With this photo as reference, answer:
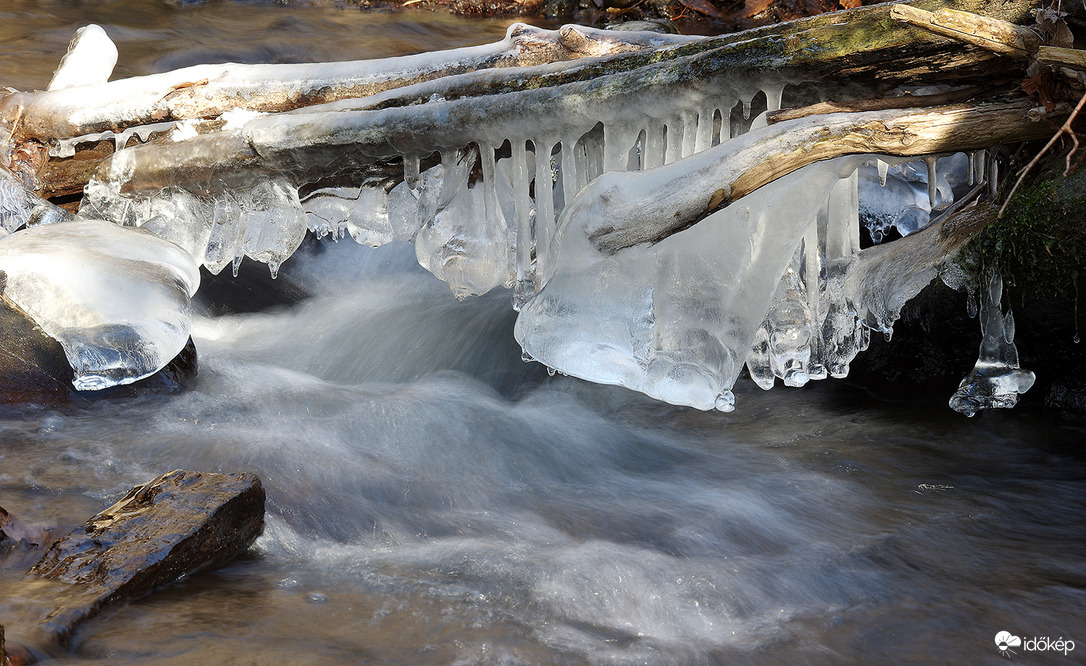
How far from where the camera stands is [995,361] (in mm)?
2893

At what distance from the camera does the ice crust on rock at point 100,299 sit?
3158 mm

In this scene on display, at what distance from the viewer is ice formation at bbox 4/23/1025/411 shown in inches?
105

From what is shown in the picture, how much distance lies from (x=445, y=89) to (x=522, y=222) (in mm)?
645

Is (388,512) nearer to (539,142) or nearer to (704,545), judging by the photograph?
(704,545)

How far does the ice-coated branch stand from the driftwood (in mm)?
167

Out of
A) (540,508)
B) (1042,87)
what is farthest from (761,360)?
(1042,87)

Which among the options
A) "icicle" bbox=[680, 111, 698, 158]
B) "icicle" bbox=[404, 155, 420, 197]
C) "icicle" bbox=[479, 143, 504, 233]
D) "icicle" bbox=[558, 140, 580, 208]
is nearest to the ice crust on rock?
"icicle" bbox=[404, 155, 420, 197]

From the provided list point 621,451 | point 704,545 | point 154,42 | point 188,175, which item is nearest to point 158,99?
point 188,175

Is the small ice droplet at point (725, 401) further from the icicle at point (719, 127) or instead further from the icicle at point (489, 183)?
the icicle at point (489, 183)

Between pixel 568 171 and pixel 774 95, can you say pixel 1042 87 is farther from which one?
pixel 568 171

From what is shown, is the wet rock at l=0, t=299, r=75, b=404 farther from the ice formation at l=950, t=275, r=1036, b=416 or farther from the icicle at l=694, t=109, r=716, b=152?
the ice formation at l=950, t=275, r=1036, b=416

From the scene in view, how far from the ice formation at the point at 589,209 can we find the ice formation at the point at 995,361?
0.69ft

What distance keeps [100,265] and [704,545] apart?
255 cm

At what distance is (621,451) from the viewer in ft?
12.6
